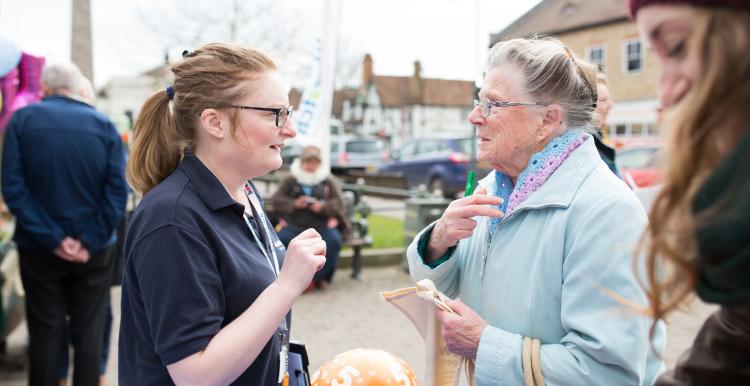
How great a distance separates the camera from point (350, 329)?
6.32 m

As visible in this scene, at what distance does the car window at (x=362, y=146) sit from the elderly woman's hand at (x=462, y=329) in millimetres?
25178

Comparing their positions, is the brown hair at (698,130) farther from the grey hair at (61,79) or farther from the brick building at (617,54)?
the brick building at (617,54)

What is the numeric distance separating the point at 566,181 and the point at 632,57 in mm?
34044

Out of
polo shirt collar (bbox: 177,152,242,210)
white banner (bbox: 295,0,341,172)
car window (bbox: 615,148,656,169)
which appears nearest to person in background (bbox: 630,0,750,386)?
polo shirt collar (bbox: 177,152,242,210)

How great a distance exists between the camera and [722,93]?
34.2 inches

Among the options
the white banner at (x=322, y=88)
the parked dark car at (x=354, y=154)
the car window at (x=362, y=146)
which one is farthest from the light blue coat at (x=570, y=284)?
the car window at (x=362, y=146)

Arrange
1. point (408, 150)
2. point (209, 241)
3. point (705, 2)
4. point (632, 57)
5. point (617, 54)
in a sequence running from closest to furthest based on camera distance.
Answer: point (705, 2) < point (209, 241) < point (408, 150) < point (632, 57) < point (617, 54)

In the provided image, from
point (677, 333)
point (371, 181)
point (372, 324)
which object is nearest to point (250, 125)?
point (372, 324)

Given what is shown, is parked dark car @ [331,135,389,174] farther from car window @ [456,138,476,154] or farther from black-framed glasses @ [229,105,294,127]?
black-framed glasses @ [229,105,294,127]

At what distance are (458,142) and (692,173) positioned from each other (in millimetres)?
18009

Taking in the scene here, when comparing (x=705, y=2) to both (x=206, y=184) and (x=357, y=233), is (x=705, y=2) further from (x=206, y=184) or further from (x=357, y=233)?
(x=357, y=233)

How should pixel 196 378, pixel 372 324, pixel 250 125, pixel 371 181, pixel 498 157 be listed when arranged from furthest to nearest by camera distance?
pixel 371 181 → pixel 372 324 → pixel 498 157 → pixel 250 125 → pixel 196 378

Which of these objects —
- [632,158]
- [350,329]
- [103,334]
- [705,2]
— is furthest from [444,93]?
[705,2]

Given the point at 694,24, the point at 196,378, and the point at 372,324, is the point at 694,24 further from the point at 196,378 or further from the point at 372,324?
the point at 372,324
